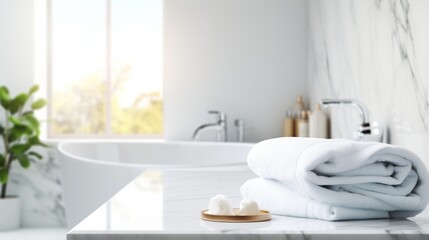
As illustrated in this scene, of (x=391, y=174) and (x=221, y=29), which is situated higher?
(x=221, y=29)

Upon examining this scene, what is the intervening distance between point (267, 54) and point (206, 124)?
1.95 ft

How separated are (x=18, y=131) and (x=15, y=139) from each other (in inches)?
3.6

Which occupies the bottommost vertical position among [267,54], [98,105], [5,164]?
[5,164]

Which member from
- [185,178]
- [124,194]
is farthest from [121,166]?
[124,194]

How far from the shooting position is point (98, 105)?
217 inches

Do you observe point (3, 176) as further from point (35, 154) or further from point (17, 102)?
point (17, 102)

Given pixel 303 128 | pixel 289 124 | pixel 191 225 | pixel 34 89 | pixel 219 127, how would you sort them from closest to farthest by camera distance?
pixel 191 225 < pixel 303 128 < pixel 289 124 < pixel 219 127 < pixel 34 89

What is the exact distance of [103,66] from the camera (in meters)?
5.39

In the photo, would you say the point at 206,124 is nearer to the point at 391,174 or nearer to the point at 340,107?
the point at 340,107

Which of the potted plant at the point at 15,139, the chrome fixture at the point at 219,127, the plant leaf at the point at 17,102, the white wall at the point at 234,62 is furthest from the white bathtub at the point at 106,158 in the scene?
the plant leaf at the point at 17,102

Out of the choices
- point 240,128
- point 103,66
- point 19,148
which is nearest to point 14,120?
point 19,148

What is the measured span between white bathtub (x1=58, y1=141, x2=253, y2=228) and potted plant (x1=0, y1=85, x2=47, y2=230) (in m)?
0.46

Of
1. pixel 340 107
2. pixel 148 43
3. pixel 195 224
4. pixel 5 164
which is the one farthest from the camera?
pixel 148 43

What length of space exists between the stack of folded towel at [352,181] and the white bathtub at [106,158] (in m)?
1.92
